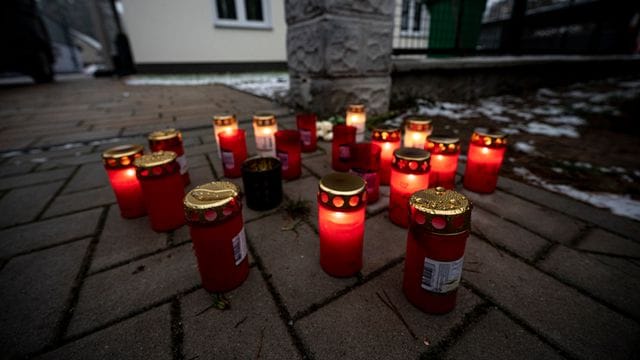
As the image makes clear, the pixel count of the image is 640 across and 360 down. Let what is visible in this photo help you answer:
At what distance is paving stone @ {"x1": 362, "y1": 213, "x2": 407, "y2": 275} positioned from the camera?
119cm

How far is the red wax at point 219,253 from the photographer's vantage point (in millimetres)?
Answer: 958

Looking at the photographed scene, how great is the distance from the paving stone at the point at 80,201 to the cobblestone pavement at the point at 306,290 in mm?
12

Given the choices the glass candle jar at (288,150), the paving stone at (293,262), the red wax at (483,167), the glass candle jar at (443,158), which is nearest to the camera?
the paving stone at (293,262)

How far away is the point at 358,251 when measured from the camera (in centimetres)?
109

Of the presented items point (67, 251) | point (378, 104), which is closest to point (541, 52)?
point (378, 104)

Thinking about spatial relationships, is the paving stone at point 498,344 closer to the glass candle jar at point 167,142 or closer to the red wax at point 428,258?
the red wax at point 428,258

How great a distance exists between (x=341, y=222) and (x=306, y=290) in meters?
0.29

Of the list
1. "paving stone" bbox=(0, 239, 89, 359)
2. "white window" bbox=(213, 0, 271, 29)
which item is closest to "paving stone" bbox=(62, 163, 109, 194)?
"paving stone" bbox=(0, 239, 89, 359)

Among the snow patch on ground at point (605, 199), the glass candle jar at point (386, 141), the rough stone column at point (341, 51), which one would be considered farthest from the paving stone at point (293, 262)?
the rough stone column at point (341, 51)

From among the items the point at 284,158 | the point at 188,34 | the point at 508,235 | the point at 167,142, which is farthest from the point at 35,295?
the point at 188,34

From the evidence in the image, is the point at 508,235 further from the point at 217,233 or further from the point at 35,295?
the point at 35,295

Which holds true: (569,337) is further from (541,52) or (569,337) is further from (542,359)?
(541,52)

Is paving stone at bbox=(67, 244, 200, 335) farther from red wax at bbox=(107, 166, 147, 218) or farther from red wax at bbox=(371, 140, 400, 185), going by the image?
red wax at bbox=(371, 140, 400, 185)

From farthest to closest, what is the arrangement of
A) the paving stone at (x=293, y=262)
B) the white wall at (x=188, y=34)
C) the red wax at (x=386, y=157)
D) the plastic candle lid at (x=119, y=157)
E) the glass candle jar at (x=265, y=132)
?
1. the white wall at (x=188, y=34)
2. the glass candle jar at (x=265, y=132)
3. the red wax at (x=386, y=157)
4. the plastic candle lid at (x=119, y=157)
5. the paving stone at (x=293, y=262)
